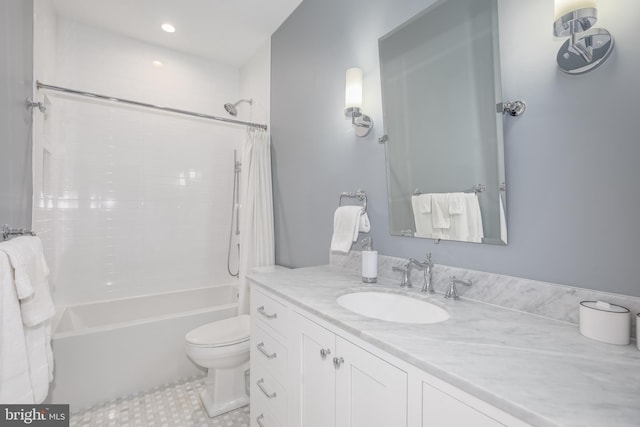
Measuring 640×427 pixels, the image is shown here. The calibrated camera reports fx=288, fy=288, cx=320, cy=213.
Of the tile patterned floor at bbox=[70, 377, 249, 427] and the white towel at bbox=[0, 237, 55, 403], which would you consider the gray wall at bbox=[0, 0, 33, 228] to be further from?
the tile patterned floor at bbox=[70, 377, 249, 427]

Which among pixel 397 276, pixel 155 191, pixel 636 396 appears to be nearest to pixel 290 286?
pixel 397 276

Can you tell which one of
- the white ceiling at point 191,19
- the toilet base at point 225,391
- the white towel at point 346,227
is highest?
the white ceiling at point 191,19

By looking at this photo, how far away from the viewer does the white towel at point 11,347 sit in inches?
36.2

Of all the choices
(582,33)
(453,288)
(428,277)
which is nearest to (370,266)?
(428,277)

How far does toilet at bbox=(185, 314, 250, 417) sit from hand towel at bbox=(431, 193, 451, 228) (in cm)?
132

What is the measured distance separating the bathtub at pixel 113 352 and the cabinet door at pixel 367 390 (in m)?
1.64

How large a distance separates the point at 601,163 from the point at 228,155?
A: 117 inches

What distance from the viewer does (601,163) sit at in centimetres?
80

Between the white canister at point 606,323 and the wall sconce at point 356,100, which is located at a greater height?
the wall sconce at point 356,100

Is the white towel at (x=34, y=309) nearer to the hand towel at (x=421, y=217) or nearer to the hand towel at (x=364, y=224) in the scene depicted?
Answer: the hand towel at (x=364, y=224)

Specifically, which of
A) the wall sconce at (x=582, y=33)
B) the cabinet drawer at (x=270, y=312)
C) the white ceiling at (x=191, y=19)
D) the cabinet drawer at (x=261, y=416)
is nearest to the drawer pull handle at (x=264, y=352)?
the cabinet drawer at (x=270, y=312)

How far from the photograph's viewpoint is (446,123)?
1209 millimetres

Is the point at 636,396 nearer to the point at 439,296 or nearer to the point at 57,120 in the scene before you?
the point at 439,296

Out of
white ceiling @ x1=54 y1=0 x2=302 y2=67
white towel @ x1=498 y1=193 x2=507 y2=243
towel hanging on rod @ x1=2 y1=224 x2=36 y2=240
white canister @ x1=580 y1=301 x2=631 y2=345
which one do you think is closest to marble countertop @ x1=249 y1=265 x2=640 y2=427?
white canister @ x1=580 y1=301 x2=631 y2=345
